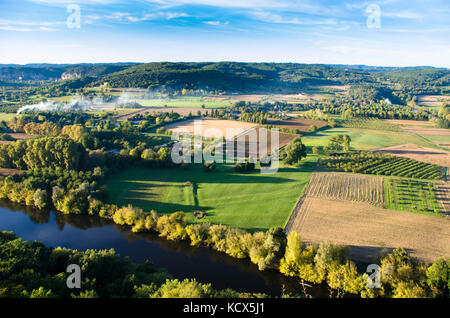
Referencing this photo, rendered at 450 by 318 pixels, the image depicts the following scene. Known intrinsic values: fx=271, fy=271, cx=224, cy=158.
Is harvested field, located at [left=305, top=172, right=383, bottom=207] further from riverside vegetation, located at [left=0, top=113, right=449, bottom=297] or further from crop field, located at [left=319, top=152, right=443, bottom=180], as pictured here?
riverside vegetation, located at [left=0, top=113, right=449, bottom=297]

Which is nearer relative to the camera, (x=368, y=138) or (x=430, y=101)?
(x=368, y=138)

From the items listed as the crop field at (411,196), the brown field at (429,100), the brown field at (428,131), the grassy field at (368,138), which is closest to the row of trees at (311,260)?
the crop field at (411,196)

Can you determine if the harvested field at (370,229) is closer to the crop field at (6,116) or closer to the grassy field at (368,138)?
the grassy field at (368,138)

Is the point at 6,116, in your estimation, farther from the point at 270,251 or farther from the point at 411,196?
the point at 411,196

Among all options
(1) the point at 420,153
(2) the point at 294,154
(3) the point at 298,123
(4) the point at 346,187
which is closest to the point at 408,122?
(3) the point at 298,123
